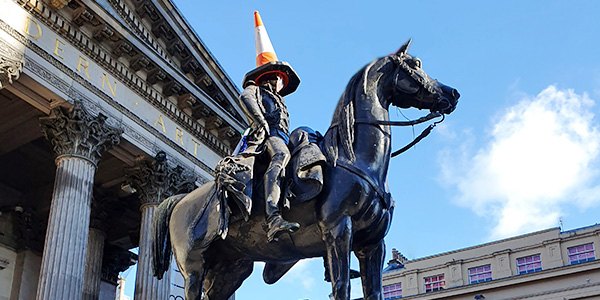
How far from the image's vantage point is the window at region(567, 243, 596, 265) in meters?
37.2

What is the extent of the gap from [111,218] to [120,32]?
337 inches

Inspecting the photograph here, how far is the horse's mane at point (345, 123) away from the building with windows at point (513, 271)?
34.2m

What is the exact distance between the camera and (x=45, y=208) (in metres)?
26.1

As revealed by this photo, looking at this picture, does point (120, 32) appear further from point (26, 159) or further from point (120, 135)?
point (26, 159)

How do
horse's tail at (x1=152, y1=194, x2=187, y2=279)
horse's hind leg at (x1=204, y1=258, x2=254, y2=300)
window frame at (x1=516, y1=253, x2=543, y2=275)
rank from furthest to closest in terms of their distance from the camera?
window frame at (x1=516, y1=253, x2=543, y2=275) → horse's tail at (x1=152, y1=194, x2=187, y2=279) → horse's hind leg at (x1=204, y1=258, x2=254, y2=300)

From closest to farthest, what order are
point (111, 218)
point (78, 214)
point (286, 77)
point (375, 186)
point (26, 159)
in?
point (375, 186), point (286, 77), point (78, 214), point (26, 159), point (111, 218)

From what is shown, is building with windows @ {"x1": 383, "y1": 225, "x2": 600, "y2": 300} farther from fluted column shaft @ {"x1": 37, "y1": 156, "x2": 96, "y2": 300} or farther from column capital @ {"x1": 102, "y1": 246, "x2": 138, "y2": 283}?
fluted column shaft @ {"x1": 37, "y1": 156, "x2": 96, "y2": 300}

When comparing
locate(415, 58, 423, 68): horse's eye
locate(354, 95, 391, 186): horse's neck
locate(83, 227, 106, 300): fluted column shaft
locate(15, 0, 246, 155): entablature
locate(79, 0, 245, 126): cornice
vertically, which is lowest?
locate(354, 95, 391, 186): horse's neck

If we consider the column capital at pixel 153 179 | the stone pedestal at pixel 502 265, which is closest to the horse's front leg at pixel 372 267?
the column capital at pixel 153 179

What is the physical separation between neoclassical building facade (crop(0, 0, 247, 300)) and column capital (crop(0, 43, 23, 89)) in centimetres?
3

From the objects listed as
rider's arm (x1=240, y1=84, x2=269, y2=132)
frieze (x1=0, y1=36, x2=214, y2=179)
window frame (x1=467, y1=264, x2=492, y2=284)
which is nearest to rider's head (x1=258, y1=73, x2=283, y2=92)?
rider's arm (x1=240, y1=84, x2=269, y2=132)

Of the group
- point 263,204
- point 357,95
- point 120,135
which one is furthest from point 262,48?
point 120,135

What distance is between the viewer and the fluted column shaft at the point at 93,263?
80.5 ft

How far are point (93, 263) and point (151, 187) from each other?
189 inches
